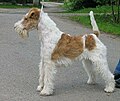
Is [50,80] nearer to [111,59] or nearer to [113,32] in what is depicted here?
[111,59]

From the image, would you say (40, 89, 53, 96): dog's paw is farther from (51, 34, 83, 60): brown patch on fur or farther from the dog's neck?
the dog's neck

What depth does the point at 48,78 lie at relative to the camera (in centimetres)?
668

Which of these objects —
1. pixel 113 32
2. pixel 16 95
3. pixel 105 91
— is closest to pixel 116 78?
pixel 105 91

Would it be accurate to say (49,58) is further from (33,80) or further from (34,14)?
(33,80)

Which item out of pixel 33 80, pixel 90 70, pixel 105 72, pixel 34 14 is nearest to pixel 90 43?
pixel 105 72

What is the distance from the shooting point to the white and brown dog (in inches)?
262

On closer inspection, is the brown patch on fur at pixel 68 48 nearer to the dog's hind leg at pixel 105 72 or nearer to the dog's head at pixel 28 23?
the dog's hind leg at pixel 105 72

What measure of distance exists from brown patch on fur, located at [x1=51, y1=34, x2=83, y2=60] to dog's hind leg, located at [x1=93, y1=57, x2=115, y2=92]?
14.3 inches

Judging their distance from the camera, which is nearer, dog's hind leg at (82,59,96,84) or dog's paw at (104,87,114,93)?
dog's paw at (104,87,114,93)

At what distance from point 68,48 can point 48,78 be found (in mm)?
609

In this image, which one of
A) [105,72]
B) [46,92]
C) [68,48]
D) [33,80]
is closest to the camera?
[46,92]

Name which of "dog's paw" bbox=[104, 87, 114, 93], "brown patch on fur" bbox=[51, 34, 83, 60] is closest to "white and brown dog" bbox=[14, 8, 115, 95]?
"brown patch on fur" bbox=[51, 34, 83, 60]

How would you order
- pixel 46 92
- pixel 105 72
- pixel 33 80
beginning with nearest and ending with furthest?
pixel 46 92 < pixel 105 72 < pixel 33 80

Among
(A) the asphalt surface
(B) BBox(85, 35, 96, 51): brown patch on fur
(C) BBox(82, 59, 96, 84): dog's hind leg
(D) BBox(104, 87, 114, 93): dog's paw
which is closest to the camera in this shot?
Answer: (A) the asphalt surface
